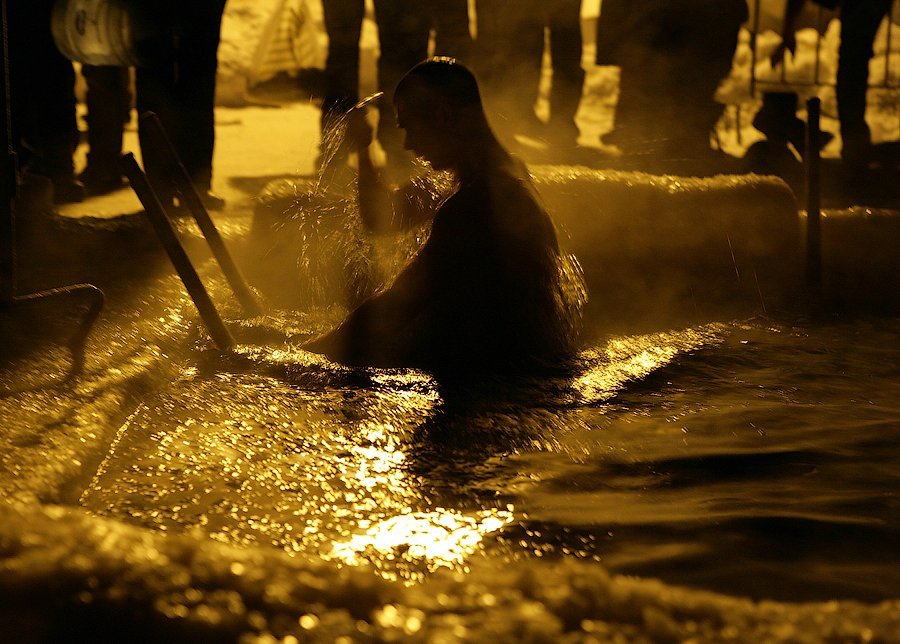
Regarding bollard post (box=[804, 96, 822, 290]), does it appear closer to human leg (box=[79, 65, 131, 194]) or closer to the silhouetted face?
the silhouetted face

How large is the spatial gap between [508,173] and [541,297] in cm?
47

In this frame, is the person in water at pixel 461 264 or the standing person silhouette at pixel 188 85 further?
the standing person silhouette at pixel 188 85

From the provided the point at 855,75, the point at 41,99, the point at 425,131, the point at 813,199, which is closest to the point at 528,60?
the point at 855,75

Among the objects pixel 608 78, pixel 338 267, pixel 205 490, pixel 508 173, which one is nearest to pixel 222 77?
pixel 608 78

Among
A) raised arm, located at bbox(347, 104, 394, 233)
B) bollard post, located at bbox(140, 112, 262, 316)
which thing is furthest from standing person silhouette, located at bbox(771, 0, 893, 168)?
bollard post, located at bbox(140, 112, 262, 316)

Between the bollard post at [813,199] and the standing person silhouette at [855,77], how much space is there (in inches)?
140

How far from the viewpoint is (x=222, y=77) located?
42.9 ft

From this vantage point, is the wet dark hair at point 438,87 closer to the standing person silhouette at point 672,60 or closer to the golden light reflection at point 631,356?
the golden light reflection at point 631,356

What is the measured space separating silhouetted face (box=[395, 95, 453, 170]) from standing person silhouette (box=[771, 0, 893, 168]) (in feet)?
19.7

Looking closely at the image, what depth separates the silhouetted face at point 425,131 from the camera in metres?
3.48

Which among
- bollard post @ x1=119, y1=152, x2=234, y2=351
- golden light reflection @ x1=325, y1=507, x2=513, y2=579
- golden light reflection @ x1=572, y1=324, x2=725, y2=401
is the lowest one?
golden light reflection @ x1=572, y1=324, x2=725, y2=401

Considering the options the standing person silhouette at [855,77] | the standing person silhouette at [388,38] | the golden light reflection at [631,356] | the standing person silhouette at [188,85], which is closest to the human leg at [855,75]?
the standing person silhouette at [855,77]

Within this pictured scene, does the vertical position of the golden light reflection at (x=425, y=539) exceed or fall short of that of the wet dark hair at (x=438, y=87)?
it falls short

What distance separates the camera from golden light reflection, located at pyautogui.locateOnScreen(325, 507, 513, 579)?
215cm
